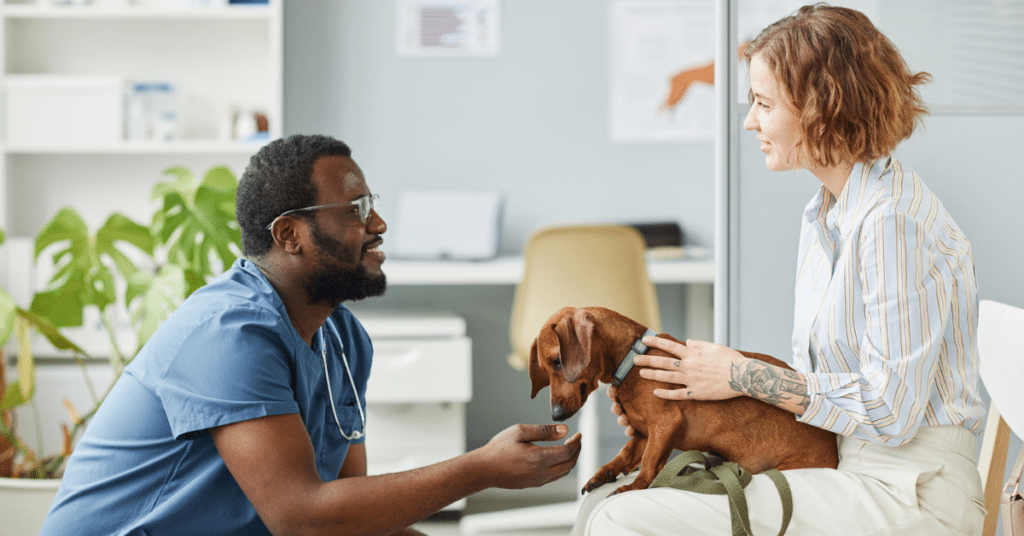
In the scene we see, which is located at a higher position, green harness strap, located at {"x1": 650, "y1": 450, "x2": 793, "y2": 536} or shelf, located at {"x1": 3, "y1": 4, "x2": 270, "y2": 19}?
shelf, located at {"x1": 3, "y1": 4, "x2": 270, "y2": 19}

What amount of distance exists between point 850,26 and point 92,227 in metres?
2.81

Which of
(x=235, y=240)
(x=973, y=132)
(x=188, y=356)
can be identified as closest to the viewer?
(x=188, y=356)

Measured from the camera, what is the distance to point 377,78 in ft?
10.0

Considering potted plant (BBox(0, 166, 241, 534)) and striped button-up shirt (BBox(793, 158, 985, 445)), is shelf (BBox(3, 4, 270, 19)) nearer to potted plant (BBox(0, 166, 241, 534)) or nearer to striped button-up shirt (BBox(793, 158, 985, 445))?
potted plant (BBox(0, 166, 241, 534))

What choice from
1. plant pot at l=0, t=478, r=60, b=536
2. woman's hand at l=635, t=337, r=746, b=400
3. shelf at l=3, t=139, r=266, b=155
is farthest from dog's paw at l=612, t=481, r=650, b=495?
shelf at l=3, t=139, r=266, b=155

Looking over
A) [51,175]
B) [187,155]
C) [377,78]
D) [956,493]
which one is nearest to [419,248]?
[377,78]

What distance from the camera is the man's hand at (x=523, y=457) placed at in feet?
3.34

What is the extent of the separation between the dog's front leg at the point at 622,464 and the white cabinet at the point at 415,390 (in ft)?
4.41

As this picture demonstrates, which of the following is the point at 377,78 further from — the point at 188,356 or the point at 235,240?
the point at 188,356

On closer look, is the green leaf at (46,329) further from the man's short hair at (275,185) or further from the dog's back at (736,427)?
the dog's back at (736,427)

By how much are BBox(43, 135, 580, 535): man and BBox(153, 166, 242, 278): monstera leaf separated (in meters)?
0.69

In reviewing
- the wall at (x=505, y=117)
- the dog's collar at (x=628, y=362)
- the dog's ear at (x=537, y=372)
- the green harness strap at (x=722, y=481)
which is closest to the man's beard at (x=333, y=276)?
the dog's ear at (x=537, y=372)

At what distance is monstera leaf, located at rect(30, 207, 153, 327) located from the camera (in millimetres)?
1713

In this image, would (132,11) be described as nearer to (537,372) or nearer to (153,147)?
(153,147)
